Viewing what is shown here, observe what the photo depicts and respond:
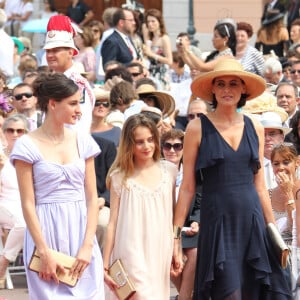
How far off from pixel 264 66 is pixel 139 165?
22.5 ft

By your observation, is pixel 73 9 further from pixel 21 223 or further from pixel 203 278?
pixel 203 278

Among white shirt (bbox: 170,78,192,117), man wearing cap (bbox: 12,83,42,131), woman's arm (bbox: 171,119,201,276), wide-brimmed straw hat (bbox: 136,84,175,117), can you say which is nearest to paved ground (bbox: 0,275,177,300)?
man wearing cap (bbox: 12,83,42,131)

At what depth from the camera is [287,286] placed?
313 inches

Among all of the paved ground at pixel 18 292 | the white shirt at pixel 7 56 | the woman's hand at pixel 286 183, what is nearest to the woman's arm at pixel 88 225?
the woman's hand at pixel 286 183

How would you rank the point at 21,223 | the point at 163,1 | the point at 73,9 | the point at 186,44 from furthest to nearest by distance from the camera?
the point at 163,1 < the point at 73,9 < the point at 186,44 < the point at 21,223

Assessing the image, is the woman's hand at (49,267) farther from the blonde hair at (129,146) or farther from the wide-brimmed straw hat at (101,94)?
the wide-brimmed straw hat at (101,94)

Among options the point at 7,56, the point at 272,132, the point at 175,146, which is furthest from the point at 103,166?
the point at 7,56

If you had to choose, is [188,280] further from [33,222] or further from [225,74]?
[33,222]

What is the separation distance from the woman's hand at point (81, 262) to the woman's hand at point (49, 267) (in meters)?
0.08

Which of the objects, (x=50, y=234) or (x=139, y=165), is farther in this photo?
(x=139, y=165)

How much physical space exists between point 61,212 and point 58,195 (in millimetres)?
111

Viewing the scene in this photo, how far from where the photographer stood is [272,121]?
38.6 feet

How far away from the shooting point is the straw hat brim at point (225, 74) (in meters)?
8.11

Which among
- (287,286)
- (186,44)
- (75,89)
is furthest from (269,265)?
(186,44)
